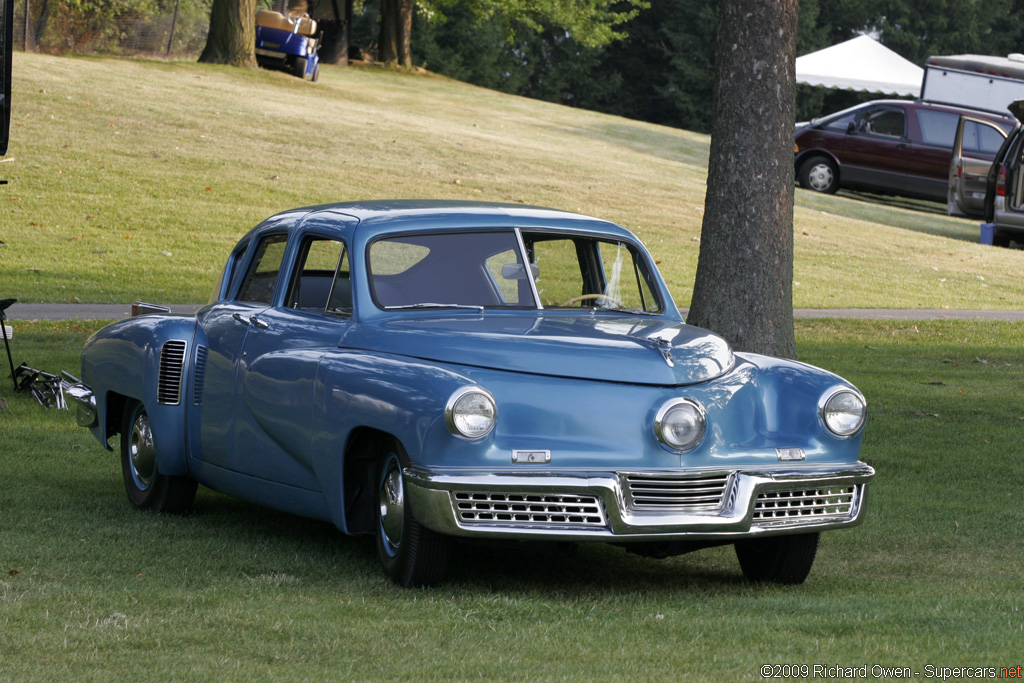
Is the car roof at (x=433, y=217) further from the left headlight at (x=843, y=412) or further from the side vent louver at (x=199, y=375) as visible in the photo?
the left headlight at (x=843, y=412)

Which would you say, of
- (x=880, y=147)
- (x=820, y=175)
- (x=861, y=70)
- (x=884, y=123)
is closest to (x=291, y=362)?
(x=880, y=147)

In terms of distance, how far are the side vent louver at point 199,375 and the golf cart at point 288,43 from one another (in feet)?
97.8

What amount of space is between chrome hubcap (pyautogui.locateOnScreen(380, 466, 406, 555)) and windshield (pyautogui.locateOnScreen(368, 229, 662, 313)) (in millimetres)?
838

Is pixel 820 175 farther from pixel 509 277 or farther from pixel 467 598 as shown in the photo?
pixel 467 598

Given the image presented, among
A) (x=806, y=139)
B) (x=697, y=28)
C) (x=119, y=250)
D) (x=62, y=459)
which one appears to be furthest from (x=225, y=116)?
(x=697, y=28)

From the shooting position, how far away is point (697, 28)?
61.8 metres

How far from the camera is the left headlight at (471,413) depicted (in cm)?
473

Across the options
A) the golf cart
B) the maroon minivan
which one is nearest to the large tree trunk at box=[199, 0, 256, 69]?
the golf cart

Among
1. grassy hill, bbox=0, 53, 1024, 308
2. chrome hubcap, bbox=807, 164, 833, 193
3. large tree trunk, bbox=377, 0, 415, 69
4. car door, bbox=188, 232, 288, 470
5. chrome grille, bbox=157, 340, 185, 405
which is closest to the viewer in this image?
car door, bbox=188, 232, 288, 470

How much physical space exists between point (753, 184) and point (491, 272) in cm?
378

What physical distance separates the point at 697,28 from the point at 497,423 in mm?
59544

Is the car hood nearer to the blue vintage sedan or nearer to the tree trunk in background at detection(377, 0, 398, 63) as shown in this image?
the blue vintage sedan

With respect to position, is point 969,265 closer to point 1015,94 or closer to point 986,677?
point 1015,94

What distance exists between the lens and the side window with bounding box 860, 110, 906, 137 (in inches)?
1118
